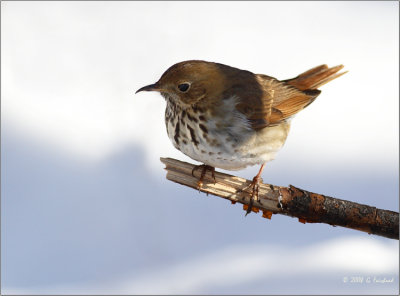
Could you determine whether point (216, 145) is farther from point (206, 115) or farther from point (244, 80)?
point (244, 80)

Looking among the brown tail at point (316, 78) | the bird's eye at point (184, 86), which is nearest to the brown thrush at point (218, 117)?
the bird's eye at point (184, 86)

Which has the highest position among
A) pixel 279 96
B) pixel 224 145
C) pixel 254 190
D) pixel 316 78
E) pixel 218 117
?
pixel 316 78

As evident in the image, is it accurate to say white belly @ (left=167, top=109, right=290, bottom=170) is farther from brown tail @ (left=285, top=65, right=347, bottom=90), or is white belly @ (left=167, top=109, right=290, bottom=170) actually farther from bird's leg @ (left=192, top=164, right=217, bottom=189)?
brown tail @ (left=285, top=65, right=347, bottom=90)

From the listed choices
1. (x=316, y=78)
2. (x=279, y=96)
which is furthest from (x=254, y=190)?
(x=316, y=78)

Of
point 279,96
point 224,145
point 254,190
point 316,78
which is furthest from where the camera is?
point 316,78

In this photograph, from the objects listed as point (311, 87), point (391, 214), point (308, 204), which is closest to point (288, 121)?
point (311, 87)

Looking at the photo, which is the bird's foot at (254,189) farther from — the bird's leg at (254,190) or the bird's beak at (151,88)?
the bird's beak at (151,88)

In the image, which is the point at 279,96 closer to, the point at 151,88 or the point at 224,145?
the point at 224,145
